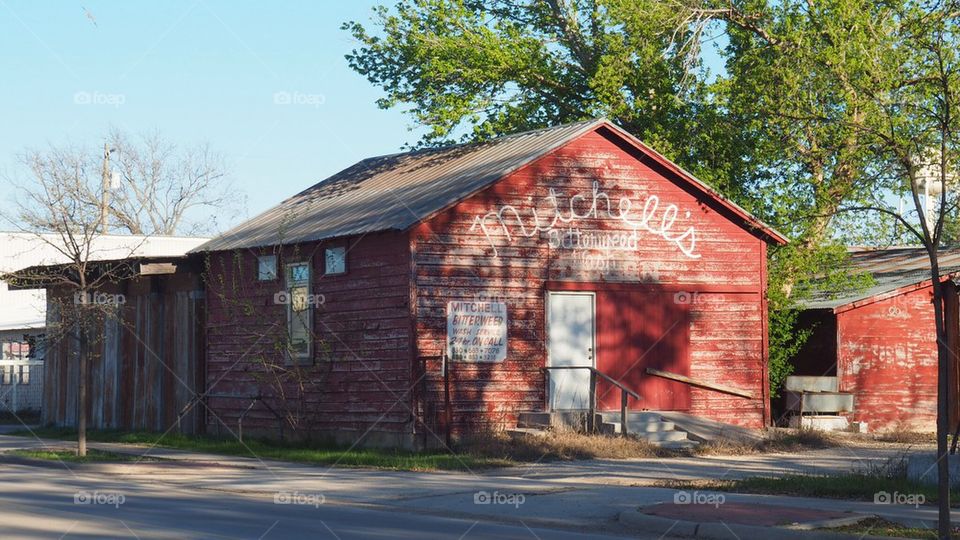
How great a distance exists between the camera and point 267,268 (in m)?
26.7

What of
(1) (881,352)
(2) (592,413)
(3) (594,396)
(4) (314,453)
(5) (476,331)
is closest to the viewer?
(4) (314,453)

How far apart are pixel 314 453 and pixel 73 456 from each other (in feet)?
13.5

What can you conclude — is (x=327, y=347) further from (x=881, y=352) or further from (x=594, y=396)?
(x=881, y=352)

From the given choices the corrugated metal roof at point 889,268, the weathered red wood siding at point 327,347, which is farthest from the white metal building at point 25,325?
the corrugated metal roof at point 889,268

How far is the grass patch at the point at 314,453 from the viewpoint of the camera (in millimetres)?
21016

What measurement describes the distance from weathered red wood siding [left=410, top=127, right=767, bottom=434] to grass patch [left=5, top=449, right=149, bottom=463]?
5.33 meters

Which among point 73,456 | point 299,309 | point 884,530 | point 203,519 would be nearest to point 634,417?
point 299,309

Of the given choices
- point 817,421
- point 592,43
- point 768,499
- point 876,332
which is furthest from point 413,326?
point 592,43

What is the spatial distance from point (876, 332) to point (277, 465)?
15790 millimetres

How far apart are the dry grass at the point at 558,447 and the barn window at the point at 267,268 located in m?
5.87

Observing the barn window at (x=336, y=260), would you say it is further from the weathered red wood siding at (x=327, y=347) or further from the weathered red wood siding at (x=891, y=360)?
the weathered red wood siding at (x=891, y=360)

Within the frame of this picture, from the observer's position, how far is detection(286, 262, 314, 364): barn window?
25.5 meters

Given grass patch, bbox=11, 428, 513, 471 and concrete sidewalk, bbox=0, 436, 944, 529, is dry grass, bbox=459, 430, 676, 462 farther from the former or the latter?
concrete sidewalk, bbox=0, 436, 944, 529

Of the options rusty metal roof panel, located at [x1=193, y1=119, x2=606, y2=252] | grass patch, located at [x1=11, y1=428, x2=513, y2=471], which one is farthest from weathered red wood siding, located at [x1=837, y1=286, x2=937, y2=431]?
grass patch, located at [x1=11, y1=428, x2=513, y2=471]
